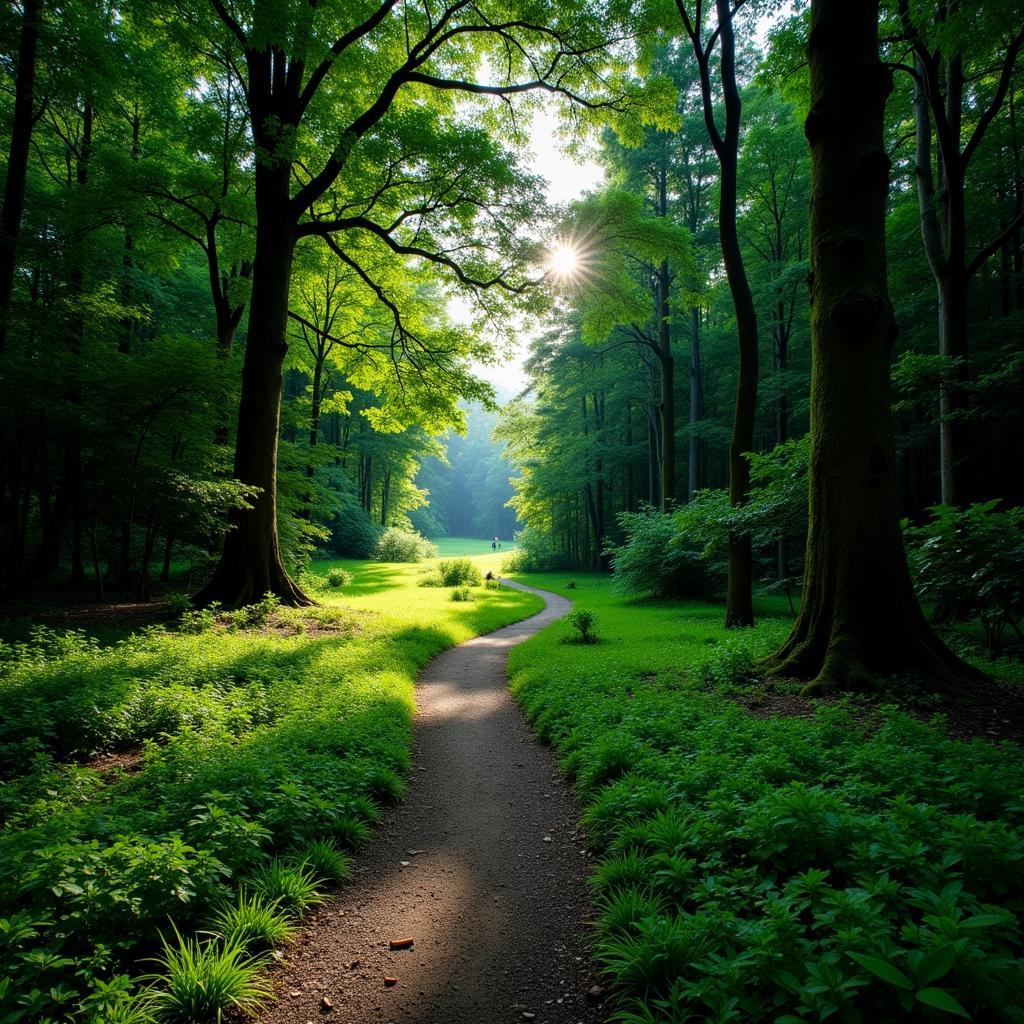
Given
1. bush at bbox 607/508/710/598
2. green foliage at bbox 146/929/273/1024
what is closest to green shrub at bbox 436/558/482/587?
bush at bbox 607/508/710/598

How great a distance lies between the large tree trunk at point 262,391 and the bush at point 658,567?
12269 millimetres

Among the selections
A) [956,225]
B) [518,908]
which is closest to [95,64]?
[518,908]

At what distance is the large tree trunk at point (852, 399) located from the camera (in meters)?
5.36

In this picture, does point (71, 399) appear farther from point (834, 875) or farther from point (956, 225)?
point (956, 225)

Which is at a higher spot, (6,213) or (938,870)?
(6,213)

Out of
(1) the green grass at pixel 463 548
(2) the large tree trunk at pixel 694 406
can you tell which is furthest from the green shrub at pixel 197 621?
(1) the green grass at pixel 463 548

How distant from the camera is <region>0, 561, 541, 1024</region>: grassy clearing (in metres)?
2.22

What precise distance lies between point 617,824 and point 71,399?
486 inches

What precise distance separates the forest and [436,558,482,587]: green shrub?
6.77 ft

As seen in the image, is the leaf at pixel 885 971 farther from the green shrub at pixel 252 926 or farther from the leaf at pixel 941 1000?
the green shrub at pixel 252 926

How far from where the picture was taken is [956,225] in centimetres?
955

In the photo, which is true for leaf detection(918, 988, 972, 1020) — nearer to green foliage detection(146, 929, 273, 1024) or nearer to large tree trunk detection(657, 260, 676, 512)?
green foliage detection(146, 929, 273, 1024)

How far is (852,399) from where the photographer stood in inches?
218

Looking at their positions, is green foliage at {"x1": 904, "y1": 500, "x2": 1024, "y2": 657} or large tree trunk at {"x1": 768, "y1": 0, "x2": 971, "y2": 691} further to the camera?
large tree trunk at {"x1": 768, "y1": 0, "x2": 971, "y2": 691}
